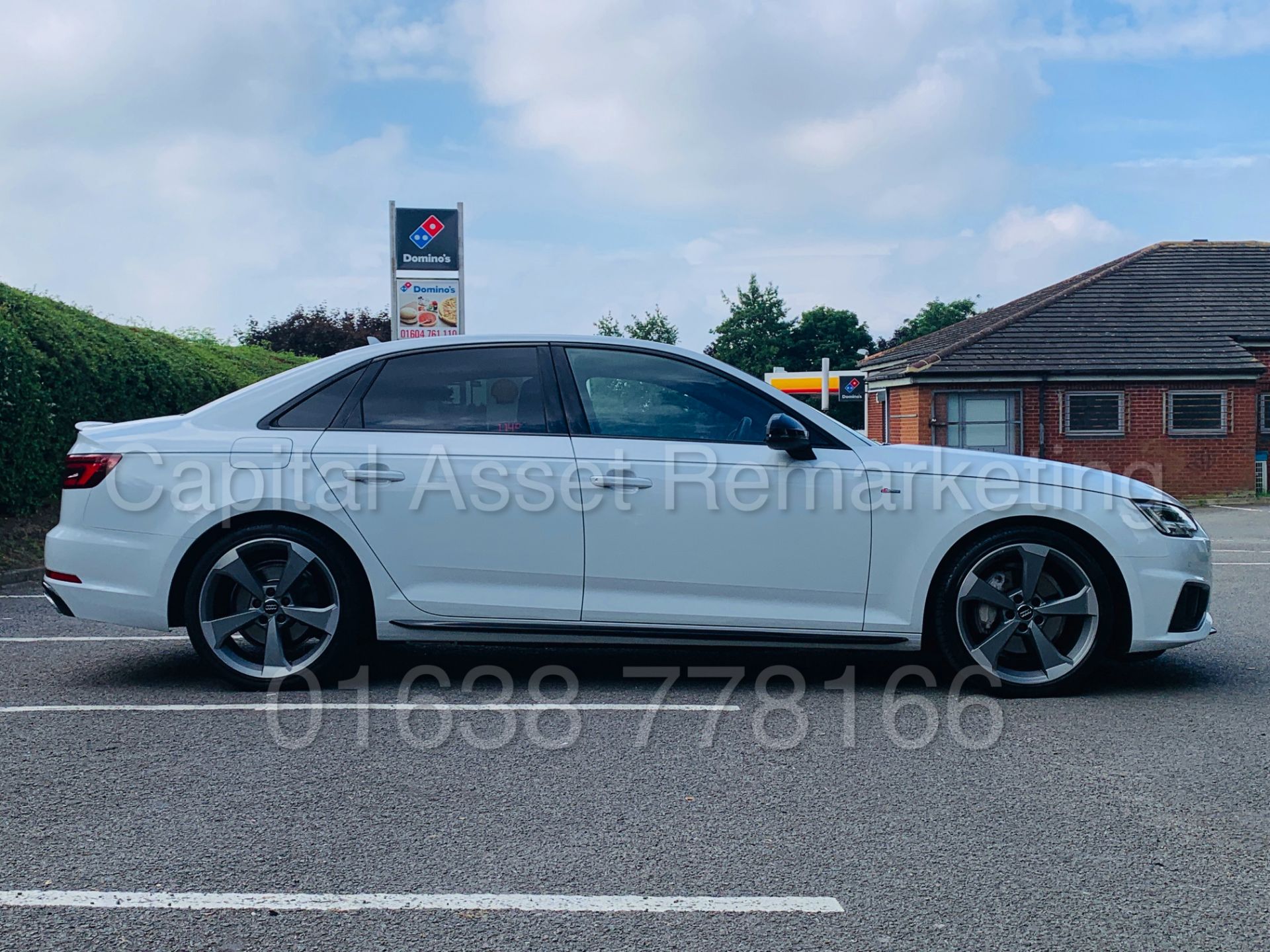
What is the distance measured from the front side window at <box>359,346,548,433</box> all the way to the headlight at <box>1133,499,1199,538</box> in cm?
275

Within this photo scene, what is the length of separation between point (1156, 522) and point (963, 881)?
2.89 meters

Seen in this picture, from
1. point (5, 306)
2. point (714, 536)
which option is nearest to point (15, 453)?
point (5, 306)

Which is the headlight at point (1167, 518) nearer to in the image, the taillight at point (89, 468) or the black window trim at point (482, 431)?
the black window trim at point (482, 431)

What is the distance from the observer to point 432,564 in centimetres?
555

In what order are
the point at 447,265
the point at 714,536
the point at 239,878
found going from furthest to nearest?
the point at 447,265 → the point at 714,536 → the point at 239,878

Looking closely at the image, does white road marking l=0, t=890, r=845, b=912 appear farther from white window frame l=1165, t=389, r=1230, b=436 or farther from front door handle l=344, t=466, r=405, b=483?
white window frame l=1165, t=389, r=1230, b=436

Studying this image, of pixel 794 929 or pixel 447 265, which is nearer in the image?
pixel 794 929

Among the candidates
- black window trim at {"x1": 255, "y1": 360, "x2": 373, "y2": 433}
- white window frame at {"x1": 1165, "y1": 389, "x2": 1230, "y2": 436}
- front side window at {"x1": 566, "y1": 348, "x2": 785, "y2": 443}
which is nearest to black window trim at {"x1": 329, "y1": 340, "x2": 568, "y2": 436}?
black window trim at {"x1": 255, "y1": 360, "x2": 373, "y2": 433}

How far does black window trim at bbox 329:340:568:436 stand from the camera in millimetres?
5680

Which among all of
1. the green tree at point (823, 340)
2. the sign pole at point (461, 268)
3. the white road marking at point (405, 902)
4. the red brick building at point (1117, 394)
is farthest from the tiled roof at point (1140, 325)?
the green tree at point (823, 340)

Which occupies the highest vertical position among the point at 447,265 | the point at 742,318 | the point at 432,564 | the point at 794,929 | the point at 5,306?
the point at 742,318

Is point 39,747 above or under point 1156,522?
under

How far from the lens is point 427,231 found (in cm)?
1917

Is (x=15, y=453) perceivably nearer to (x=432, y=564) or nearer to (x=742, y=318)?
(x=432, y=564)
